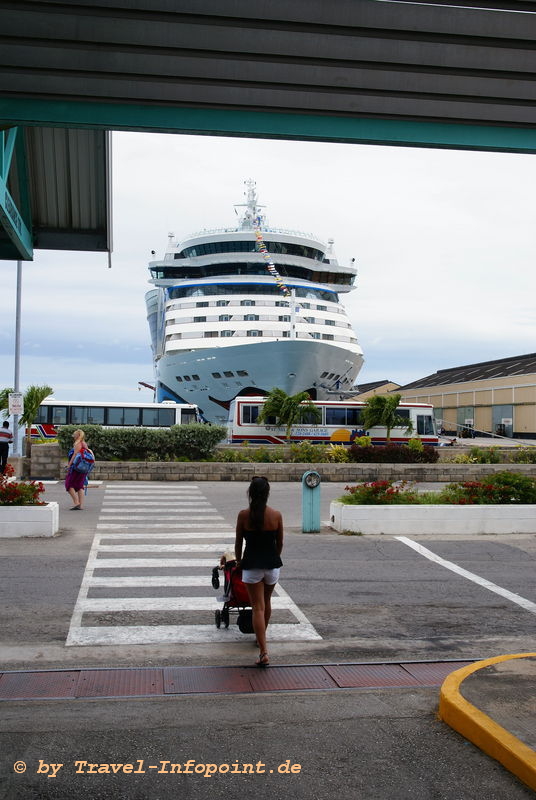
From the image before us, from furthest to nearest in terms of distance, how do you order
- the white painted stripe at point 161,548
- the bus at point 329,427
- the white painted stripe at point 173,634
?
the bus at point 329,427 → the white painted stripe at point 161,548 → the white painted stripe at point 173,634

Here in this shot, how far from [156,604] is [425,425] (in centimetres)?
2740

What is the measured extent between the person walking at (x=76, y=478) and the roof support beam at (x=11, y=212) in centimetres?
615

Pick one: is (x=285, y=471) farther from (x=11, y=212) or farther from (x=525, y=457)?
(x=11, y=212)

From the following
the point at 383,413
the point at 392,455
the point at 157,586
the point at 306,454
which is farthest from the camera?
the point at 383,413

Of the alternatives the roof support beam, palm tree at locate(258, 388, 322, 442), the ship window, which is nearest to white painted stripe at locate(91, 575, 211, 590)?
the roof support beam

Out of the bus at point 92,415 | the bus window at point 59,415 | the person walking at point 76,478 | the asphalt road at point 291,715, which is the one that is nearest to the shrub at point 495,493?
the asphalt road at point 291,715

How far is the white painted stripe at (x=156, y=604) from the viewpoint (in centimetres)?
830

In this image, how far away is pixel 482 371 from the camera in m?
64.9

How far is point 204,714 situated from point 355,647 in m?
2.19

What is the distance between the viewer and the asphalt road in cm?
427

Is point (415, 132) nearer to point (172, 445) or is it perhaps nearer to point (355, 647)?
point (355, 647)

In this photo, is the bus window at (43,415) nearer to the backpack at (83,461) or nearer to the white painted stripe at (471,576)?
the backpack at (83,461)

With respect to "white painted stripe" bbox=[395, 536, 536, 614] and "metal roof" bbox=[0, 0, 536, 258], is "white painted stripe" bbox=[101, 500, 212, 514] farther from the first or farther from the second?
"metal roof" bbox=[0, 0, 536, 258]

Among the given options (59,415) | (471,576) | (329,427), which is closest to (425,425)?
(329,427)
